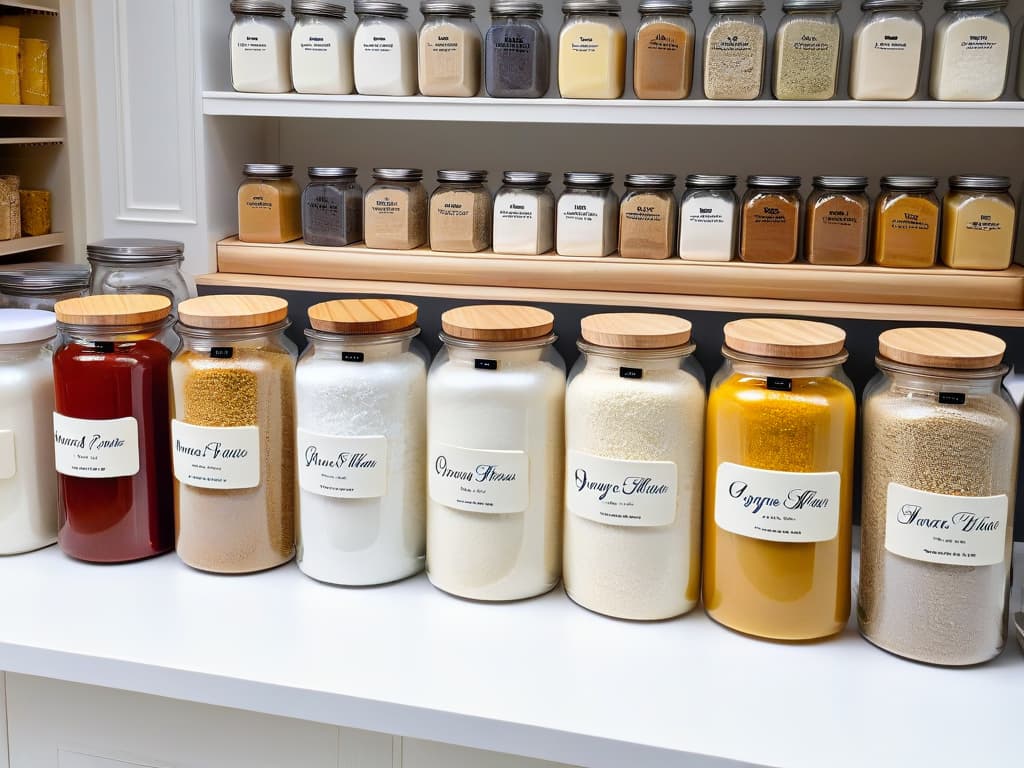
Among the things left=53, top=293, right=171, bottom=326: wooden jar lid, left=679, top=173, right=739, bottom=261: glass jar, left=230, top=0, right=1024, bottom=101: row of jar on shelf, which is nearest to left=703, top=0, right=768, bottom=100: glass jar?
left=230, top=0, right=1024, bottom=101: row of jar on shelf

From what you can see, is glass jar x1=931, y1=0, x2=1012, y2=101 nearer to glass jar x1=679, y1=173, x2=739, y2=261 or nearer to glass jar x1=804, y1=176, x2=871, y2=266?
glass jar x1=804, y1=176, x2=871, y2=266

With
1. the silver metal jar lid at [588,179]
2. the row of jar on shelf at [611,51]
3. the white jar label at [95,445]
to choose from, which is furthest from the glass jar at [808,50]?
the white jar label at [95,445]

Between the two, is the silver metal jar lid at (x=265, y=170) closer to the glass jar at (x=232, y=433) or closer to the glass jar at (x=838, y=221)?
the glass jar at (x=232, y=433)

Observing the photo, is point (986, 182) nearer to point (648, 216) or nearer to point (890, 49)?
point (890, 49)

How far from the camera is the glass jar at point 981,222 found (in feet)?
3.82

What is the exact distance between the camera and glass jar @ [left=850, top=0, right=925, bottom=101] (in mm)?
1151

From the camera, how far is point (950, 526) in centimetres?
90

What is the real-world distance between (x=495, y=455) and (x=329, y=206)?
508mm

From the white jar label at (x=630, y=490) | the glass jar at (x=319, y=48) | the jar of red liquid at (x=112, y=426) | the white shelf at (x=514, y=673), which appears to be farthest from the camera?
the glass jar at (x=319, y=48)

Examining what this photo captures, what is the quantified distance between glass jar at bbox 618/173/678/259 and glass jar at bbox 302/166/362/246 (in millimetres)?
369

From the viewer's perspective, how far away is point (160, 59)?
1368mm

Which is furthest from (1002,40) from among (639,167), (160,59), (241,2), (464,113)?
(160,59)

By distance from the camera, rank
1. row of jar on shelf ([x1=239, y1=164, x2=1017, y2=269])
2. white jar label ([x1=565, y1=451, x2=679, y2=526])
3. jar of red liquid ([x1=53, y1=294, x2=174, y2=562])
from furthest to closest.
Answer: row of jar on shelf ([x1=239, y1=164, x2=1017, y2=269])
jar of red liquid ([x1=53, y1=294, x2=174, y2=562])
white jar label ([x1=565, y1=451, x2=679, y2=526])

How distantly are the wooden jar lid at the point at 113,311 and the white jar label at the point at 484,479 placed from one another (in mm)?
362
